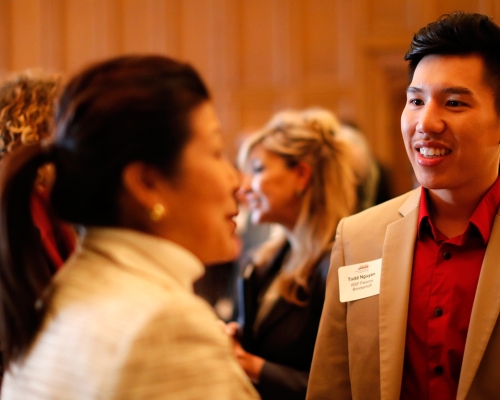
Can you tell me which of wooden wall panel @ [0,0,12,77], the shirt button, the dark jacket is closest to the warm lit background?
wooden wall panel @ [0,0,12,77]

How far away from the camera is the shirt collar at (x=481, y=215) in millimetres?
1578

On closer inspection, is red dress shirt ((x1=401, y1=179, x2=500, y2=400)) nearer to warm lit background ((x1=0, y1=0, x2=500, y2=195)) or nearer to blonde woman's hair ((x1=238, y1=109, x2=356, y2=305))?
blonde woman's hair ((x1=238, y1=109, x2=356, y2=305))

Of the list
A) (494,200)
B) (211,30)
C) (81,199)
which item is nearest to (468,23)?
(494,200)

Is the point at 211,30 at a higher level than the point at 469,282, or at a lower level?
higher

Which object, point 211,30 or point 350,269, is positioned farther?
point 211,30

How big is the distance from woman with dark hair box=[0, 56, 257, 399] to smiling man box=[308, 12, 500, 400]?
0.69 m

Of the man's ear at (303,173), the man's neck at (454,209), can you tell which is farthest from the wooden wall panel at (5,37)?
the man's neck at (454,209)

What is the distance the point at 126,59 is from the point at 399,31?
494cm

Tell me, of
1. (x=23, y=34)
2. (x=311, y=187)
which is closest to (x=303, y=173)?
(x=311, y=187)

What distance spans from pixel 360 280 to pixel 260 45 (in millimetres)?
4651

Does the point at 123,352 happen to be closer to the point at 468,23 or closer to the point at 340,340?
the point at 340,340

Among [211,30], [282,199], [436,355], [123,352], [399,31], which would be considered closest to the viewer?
[123,352]

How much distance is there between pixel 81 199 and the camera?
1.03 metres

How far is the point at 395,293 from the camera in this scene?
63.9 inches
